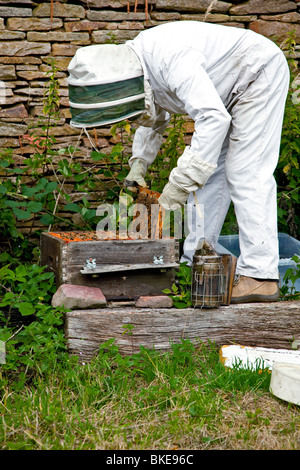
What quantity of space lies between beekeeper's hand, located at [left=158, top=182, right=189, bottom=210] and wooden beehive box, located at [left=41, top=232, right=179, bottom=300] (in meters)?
0.33

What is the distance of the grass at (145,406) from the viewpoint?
2359 mm

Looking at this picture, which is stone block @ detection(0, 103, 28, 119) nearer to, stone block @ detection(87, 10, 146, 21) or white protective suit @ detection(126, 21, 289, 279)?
stone block @ detection(87, 10, 146, 21)

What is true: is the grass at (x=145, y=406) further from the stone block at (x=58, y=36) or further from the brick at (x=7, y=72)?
the stone block at (x=58, y=36)

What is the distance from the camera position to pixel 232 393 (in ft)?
8.89

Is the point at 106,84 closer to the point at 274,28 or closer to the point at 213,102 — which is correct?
the point at 213,102

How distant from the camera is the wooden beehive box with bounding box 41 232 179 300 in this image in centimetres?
334

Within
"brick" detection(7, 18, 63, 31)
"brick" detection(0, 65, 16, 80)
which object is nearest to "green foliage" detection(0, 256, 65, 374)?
"brick" detection(0, 65, 16, 80)

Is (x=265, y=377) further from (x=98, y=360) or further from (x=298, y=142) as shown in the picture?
(x=298, y=142)

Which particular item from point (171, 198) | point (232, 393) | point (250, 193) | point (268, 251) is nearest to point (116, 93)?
point (171, 198)

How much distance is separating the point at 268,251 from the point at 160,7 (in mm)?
2792

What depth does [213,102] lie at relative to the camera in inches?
117

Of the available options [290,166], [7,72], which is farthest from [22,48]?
[290,166]

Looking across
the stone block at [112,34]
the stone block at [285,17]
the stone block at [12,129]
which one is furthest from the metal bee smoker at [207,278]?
the stone block at [285,17]

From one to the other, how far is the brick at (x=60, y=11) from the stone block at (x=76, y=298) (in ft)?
8.95
